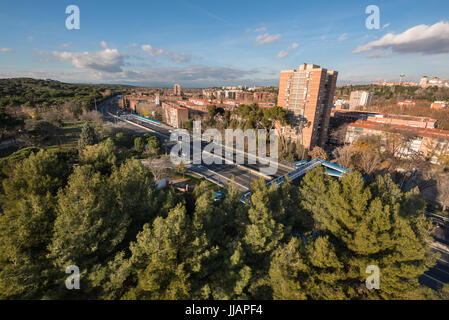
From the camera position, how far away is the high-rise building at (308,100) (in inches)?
1379

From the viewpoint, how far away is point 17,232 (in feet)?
32.8

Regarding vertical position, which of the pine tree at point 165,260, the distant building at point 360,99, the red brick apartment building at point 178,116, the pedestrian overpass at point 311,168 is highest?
the distant building at point 360,99

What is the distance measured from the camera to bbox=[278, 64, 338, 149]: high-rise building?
3503 cm

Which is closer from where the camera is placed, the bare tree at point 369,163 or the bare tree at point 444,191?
the bare tree at point 444,191

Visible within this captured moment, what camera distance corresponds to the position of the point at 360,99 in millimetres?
84688

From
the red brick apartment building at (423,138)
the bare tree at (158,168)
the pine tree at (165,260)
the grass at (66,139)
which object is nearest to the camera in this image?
the pine tree at (165,260)

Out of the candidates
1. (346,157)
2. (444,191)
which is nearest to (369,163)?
(346,157)

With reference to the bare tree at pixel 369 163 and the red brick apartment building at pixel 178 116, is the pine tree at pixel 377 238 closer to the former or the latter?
the bare tree at pixel 369 163

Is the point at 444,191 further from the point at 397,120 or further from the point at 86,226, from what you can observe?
the point at 86,226
